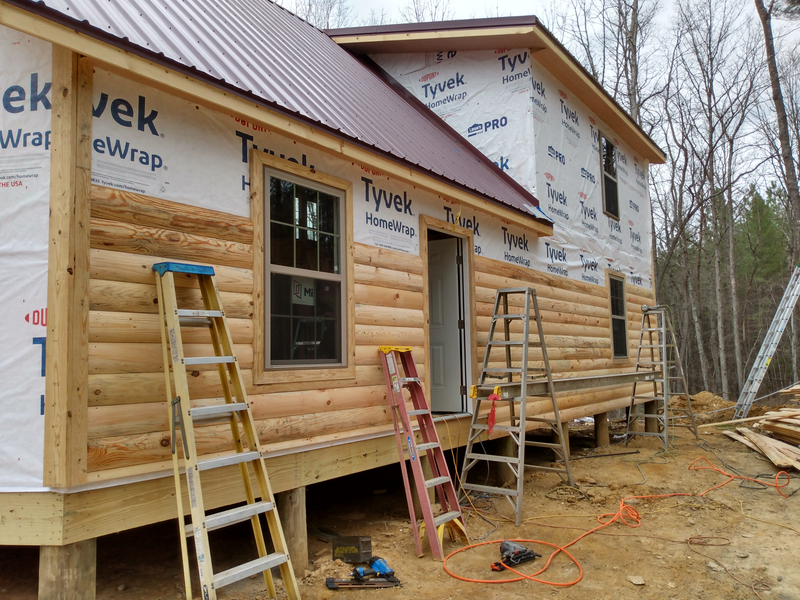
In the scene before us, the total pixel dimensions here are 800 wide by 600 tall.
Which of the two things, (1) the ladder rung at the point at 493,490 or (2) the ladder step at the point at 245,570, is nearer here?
(2) the ladder step at the point at 245,570

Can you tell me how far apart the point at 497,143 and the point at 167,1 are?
18.9ft

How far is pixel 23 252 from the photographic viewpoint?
3.65 meters

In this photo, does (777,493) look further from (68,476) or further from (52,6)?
(52,6)

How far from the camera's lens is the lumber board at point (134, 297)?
3.69 m

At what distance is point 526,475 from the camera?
837cm

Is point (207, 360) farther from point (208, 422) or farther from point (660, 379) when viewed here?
point (660, 379)

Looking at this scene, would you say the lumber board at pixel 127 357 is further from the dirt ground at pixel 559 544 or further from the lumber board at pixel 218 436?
the dirt ground at pixel 559 544

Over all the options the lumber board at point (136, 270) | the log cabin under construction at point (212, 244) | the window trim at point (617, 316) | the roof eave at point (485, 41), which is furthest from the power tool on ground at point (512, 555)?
the roof eave at point (485, 41)

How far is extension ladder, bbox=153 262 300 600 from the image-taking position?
3430mm

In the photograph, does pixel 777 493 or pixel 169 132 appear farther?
pixel 777 493

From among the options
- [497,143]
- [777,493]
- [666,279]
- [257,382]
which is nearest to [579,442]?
[777,493]

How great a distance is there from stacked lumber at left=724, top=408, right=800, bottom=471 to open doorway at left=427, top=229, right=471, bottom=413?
5.01m

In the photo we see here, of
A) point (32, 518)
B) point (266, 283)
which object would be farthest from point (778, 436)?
point (32, 518)

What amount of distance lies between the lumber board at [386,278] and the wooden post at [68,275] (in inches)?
102
